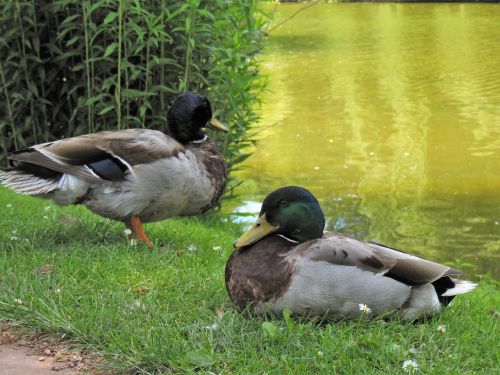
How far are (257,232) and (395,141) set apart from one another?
9026 mm

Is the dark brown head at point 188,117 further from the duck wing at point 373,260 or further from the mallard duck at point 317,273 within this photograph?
the duck wing at point 373,260

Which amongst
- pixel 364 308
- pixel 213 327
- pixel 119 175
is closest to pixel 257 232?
pixel 213 327

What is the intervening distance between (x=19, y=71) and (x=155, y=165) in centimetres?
270

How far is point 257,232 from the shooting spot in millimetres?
4039

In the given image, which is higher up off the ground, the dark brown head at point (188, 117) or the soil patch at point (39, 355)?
the dark brown head at point (188, 117)

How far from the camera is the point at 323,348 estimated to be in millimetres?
3566

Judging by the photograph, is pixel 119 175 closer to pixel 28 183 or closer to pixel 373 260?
pixel 28 183

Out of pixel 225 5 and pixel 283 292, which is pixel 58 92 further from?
pixel 283 292

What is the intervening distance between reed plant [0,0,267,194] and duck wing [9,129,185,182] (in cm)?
144

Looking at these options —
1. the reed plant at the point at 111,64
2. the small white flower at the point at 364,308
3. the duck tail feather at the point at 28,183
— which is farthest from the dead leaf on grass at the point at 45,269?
the reed plant at the point at 111,64

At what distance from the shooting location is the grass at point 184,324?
11.5 feet

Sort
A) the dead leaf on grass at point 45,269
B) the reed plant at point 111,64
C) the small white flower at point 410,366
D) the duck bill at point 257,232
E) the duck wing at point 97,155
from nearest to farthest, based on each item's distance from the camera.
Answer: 1. the small white flower at point 410,366
2. the duck bill at point 257,232
3. the dead leaf on grass at point 45,269
4. the duck wing at point 97,155
5. the reed plant at point 111,64

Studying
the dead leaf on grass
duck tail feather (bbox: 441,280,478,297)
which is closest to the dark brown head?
the dead leaf on grass

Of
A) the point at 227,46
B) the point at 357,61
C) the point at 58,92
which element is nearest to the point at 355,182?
the point at 227,46
